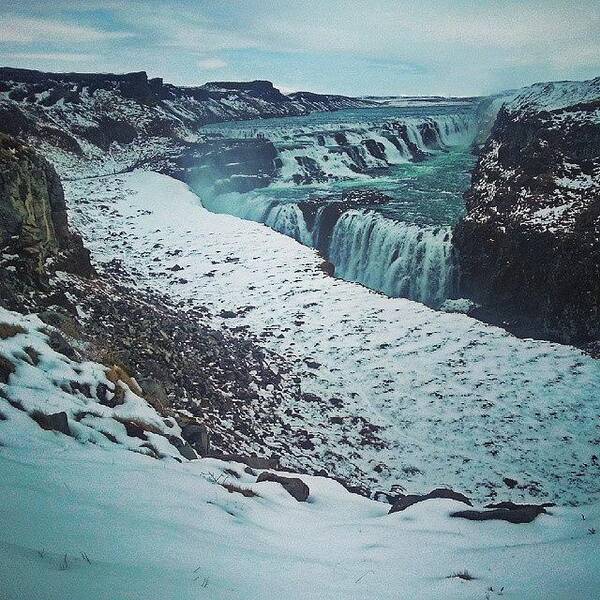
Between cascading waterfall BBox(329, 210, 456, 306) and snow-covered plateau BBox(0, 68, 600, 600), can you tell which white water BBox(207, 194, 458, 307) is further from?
snow-covered plateau BBox(0, 68, 600, 600)

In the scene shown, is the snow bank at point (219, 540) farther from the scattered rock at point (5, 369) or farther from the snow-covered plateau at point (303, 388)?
the scattered rock at point (5, 369)

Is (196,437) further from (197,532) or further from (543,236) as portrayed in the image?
(543,236)

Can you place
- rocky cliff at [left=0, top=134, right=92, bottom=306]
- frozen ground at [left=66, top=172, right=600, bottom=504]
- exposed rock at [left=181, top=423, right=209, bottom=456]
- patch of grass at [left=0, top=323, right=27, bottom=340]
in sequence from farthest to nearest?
frozen ground at [left=66, top=172, right=600, bottom=504], rocky cliff at [left=0, top=134, right=92, bottom=306], exposed rock at [left=181, top=423, right=209, bottom=456], patch of grass at [left=0, top=323, right=27, bottom=340]

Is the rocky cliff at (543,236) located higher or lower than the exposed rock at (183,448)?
higher

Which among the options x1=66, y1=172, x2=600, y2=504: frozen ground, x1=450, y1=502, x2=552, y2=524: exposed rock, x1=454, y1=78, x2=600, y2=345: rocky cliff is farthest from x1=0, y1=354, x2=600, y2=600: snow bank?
x1=454, y1=78, x2=600, y2=345: rocky cliff

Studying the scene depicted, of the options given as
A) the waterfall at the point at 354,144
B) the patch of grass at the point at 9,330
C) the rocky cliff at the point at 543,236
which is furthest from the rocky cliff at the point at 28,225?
the waterfall at the point at 354,144

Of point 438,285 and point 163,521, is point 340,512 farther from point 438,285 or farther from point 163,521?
point 438,285

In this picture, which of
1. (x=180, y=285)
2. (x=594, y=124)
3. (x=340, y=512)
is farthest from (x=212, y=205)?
(x=340, y=512)
